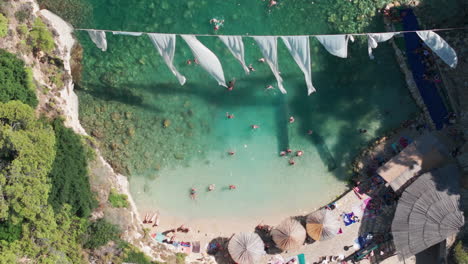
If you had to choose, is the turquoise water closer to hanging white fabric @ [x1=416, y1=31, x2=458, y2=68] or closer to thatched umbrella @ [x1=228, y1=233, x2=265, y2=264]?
thatched umbrella @ [x1=228, y1=233, x2=265, y2=264]

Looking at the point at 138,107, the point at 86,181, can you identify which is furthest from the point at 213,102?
the point at 86,181

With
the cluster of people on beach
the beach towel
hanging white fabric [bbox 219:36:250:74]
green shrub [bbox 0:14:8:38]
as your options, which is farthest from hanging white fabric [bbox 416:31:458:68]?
green shrub [bbox 0:14:8:38]

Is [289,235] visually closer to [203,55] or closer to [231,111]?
[231,111]

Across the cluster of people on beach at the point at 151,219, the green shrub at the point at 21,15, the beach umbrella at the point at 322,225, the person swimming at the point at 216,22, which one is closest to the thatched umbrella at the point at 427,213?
the beach umbrella at the point at 322,225

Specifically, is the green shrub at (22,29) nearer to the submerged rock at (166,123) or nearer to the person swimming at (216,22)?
the submerged rock at (166,123)

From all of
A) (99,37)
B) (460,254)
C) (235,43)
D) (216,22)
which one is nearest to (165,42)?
(235,43)

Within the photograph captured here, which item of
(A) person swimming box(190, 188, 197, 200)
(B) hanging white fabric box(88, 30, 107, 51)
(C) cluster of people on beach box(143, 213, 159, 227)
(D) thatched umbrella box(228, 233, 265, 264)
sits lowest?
(D) thatched umbrella box(228, 233, 265, 264)

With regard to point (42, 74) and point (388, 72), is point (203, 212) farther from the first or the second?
point (388, 72)
